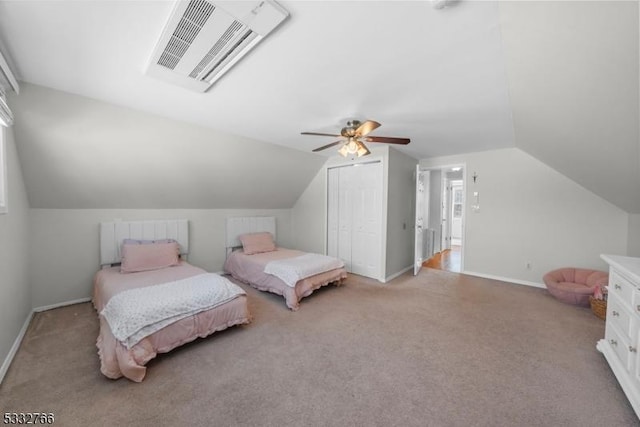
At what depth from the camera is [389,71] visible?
6.00 ft

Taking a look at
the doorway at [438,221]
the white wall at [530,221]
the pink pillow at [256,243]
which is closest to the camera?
the white wall at [530,221]

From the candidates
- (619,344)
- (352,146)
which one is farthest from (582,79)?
(619,344)

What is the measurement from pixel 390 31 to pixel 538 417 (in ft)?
8.40

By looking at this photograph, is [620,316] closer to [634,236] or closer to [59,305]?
[634,236]

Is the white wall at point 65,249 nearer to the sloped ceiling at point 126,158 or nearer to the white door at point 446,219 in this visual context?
the sloped ceiling at point 126,158

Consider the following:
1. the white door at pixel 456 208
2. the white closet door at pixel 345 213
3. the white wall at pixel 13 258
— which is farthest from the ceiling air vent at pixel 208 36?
the white door at pixel 456 208

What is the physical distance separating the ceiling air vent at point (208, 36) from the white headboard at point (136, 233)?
2552mm

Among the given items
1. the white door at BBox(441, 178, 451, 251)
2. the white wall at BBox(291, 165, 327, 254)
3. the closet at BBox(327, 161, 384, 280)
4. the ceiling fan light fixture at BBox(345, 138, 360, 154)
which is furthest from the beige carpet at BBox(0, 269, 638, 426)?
the white door at BBox(441, 178, 451, 251)

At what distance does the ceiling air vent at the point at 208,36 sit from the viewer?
4.07ft

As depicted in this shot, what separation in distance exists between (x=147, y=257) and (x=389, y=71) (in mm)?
3531

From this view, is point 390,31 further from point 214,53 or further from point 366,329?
point 366,329

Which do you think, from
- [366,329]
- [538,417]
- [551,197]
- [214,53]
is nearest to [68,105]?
[214,53]

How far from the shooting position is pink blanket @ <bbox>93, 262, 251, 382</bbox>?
72.6 inches

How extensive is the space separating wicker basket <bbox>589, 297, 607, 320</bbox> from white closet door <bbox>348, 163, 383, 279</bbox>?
2576 mm
